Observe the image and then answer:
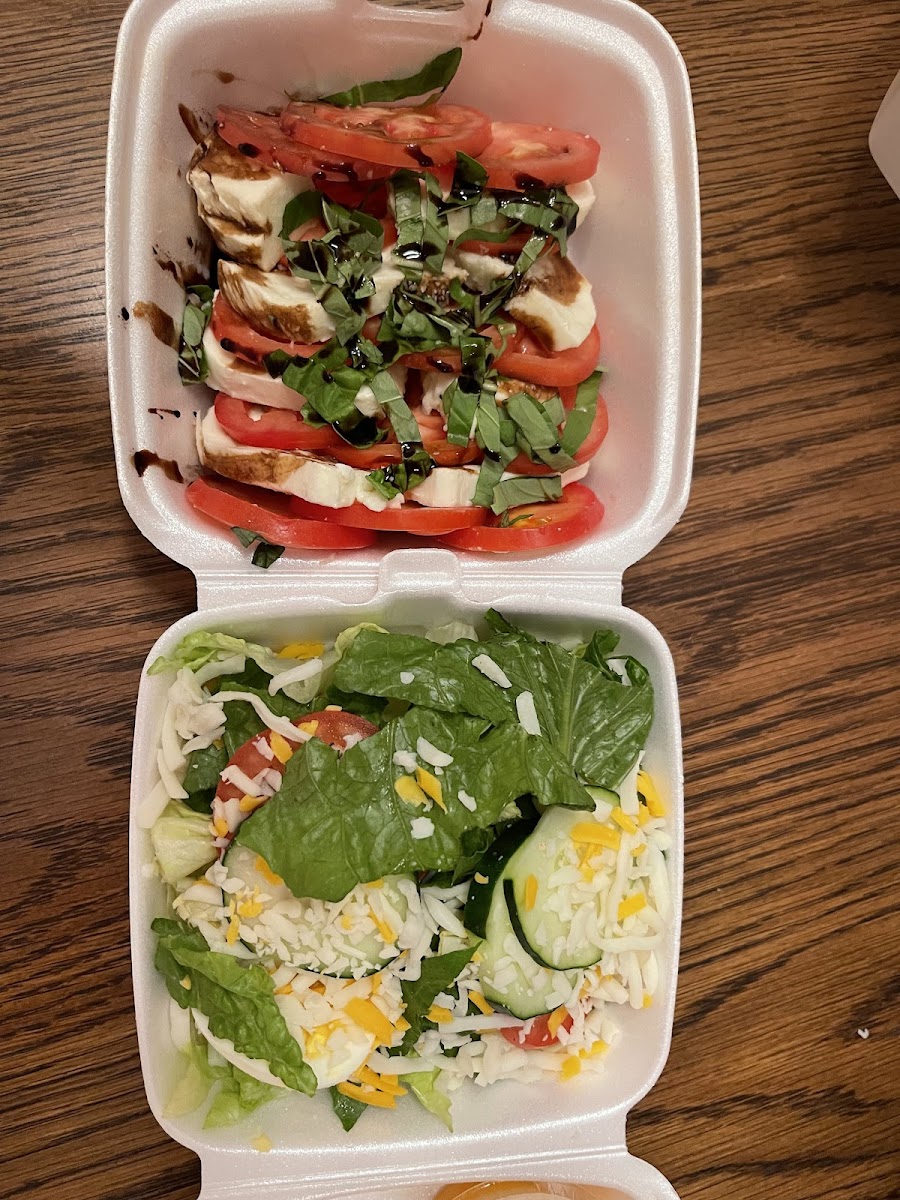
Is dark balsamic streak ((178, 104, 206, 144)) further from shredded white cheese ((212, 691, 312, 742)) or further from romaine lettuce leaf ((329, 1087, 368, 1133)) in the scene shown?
romaine lettuce leaf ((329, 1087, 368, 1133))

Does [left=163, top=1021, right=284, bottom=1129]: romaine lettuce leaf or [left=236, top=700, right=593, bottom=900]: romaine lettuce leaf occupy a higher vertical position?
[left=236, top=700, right=593, bottom=900]: romaine lettuce leaf

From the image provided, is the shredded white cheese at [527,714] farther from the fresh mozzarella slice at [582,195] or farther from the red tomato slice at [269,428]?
the fresh mozzarella slice at [582,195]

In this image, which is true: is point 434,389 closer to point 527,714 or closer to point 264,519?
point 264,519

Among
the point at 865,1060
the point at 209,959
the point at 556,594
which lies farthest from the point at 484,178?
the point at 865,1060

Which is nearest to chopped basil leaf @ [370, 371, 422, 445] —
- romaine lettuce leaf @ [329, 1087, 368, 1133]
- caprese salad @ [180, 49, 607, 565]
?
caprese salad @ [180, 49, 607, 565]

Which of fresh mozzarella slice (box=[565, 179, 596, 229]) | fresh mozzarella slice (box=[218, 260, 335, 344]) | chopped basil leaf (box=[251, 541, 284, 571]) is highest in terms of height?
fresh mozzarella slice (box=[565, 179, 596, 229])

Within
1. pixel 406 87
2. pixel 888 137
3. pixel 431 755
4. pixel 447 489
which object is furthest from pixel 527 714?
pixel 888 137
